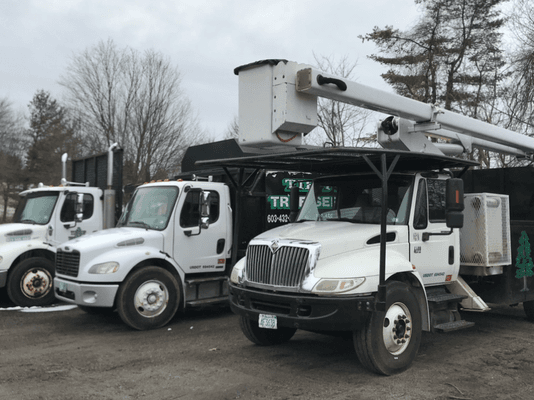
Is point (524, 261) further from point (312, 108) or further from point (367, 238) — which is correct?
point (312, 108)

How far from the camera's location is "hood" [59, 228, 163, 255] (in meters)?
8.27

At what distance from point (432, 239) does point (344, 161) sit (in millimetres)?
1494

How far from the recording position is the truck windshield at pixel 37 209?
10914mm

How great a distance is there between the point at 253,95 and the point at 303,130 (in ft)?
2.31

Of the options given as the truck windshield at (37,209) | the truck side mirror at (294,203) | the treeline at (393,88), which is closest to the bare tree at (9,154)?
the treeline at (393,88)

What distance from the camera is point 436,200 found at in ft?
22.6

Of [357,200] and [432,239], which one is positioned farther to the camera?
[357,200]

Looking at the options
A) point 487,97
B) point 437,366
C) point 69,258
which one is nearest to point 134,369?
point 69,258

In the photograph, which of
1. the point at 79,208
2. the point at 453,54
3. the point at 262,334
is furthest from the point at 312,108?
the point at 453,54

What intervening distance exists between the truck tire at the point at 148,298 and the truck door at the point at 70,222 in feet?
10.7

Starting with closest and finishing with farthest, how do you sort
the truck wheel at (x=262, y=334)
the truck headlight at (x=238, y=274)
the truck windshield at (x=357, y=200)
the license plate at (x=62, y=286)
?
1. the truck headlight at (x=238, y=274)
2. the truck windshield at (x=357, y=200)
3. the truck wheel at (x=262, y=334)
4. the license plate at (x=62, y=286)

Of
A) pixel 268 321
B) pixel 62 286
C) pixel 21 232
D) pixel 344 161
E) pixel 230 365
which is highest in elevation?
pixel 344 161

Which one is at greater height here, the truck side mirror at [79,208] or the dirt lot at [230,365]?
the truck side mirror at [79,208]

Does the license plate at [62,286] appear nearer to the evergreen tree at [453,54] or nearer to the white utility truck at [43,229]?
the white utility truck at [43,229]
